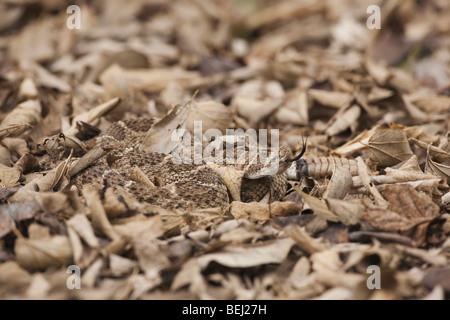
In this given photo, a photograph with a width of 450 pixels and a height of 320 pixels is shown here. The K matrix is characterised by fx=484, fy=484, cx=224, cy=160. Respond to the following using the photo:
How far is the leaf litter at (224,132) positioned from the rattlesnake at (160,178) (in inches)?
3.9

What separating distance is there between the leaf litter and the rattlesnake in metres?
Result: 0.10

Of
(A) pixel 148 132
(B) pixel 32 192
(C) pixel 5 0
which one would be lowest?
(B) pixel 32 192

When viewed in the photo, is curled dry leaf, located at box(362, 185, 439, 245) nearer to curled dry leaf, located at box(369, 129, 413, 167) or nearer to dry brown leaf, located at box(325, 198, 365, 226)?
dry brown leaf, located at box(325, 198, 365, 226)

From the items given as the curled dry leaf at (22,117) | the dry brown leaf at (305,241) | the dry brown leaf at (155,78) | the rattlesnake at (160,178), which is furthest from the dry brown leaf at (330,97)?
the curled dry leaf at (22,117)

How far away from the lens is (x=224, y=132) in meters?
4.77

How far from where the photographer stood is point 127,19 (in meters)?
7.95

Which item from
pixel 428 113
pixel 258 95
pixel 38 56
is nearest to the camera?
pixel 428 113

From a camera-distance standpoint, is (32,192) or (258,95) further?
(258,95)

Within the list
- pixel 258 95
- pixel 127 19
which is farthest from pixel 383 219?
pixel 127 19

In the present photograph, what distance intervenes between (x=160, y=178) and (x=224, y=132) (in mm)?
914

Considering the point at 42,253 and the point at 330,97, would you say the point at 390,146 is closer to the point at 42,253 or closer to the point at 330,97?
the point at 330,97

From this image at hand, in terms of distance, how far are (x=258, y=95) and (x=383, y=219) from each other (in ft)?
11.1
